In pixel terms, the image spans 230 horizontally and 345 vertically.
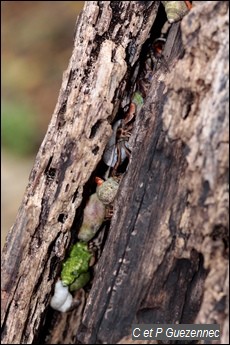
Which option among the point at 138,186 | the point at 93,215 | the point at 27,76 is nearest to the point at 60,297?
the point at 93,215

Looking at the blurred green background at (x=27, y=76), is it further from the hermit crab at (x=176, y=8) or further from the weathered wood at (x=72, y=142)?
the hermit crab at (x=176, y=8)

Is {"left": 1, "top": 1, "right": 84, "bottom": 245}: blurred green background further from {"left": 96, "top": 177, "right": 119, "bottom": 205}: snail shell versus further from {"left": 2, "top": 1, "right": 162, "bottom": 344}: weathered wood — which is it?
{"left": 96, "top": 177, "right": 119, "bottom": 205}: snail shell

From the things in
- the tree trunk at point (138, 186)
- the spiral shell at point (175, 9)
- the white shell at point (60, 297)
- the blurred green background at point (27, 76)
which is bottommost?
the white shell at point (60, 297)

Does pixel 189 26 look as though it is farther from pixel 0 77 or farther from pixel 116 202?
pixel 0 77

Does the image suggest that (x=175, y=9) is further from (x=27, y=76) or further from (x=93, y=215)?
(x=27, y=76)

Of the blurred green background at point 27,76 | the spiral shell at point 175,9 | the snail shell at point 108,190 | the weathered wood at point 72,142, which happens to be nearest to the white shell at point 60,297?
the weathered wood at point 72,142

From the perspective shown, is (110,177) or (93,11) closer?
(93,11)

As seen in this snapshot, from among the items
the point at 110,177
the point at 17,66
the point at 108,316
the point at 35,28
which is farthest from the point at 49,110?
the point at 108,316
